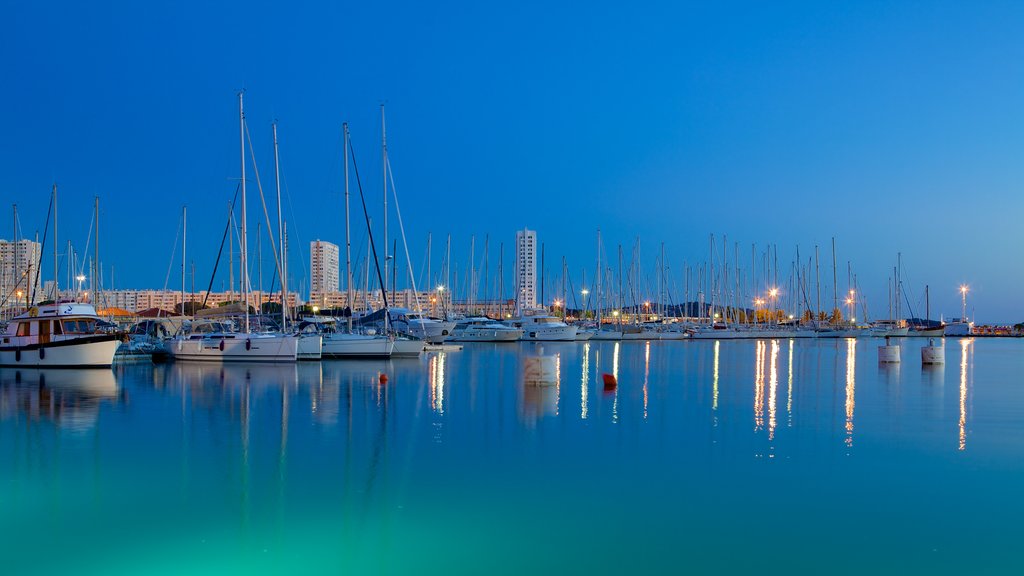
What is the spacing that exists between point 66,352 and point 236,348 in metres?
7.47

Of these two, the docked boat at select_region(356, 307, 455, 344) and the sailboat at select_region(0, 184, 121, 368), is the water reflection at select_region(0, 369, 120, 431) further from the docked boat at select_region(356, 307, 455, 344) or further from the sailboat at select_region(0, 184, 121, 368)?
the docked boat at select_region(356, 307, 455, 344)

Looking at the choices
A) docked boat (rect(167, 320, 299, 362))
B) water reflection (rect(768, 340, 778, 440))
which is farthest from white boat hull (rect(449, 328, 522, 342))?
docked boat (rect(167, 320, 299, 362))

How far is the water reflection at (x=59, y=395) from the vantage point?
62.8 feet

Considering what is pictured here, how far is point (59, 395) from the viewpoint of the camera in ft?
78.8

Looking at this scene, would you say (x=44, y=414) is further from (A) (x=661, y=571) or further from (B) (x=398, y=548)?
(A) (x=661, y=571)

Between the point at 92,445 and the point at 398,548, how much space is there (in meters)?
9.46

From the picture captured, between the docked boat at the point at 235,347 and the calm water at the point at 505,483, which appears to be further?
the docked boat at the point at 235,347

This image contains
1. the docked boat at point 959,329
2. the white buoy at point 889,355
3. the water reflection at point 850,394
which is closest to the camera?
the water reflection at point 850,394

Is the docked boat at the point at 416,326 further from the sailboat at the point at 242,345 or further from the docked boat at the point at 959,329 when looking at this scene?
the docked boat at the point at 959,329

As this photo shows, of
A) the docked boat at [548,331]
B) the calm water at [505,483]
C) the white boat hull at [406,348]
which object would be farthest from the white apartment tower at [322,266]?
the calm water at [505,483]

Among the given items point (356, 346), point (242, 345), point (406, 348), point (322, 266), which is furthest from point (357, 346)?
point (322, 266)

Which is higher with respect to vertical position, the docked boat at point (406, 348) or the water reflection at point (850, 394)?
the docked boat at point (406, 348)

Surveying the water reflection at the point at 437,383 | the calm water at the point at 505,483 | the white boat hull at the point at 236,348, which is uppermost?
Result: the white boat hull at the point at 236,348

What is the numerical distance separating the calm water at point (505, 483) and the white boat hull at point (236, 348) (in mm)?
13427
